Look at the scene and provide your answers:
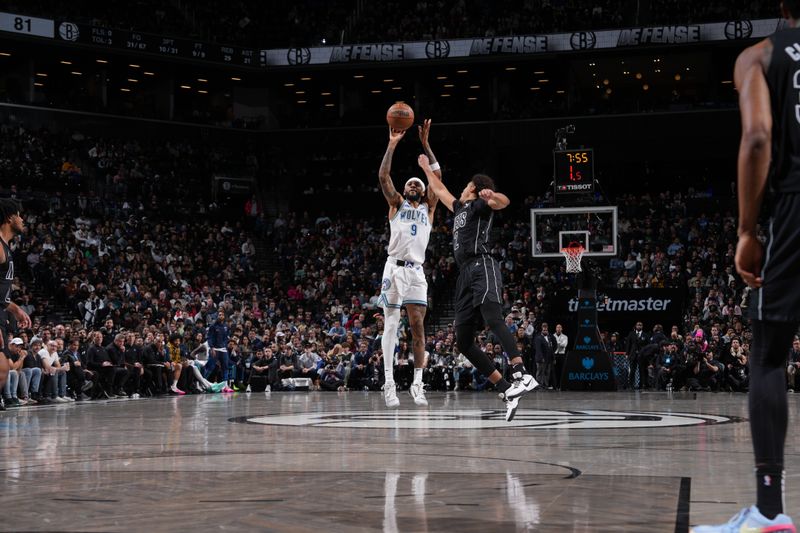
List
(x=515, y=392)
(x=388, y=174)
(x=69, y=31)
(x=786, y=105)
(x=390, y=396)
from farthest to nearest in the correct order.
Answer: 1. (x=69, y=31)
2. (x=390, y=396)
3. (x=388, y=174)
4. (x=515, y=392)
5. (x=786, y=105)

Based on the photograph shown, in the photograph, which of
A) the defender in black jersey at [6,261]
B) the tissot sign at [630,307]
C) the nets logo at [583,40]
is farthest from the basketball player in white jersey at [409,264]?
the nets logo at [583,40]

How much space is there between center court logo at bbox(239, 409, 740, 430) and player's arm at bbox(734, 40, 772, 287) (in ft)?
16.7

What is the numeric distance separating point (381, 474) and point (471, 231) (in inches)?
184

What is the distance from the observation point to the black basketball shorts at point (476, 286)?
951 cm

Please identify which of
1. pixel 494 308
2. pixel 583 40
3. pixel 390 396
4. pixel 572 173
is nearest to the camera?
pixel 494 308

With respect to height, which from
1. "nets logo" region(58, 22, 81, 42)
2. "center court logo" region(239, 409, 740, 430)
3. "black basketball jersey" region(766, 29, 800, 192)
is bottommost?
"center court logo" region(239, 409, 740, 430)

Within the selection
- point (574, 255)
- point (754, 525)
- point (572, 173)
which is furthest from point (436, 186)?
point (572, 173)

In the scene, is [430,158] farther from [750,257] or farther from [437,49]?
[437,49]

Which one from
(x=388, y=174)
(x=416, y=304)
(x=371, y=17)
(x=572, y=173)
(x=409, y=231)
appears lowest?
(x=416, y=304)

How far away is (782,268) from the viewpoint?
3562 mm

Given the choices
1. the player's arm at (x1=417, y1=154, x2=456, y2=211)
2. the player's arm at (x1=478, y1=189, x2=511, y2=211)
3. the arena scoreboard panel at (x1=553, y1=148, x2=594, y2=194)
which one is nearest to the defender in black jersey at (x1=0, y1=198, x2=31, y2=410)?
the player's arm at (x1=417, y1=154, x2=456, y2=211)

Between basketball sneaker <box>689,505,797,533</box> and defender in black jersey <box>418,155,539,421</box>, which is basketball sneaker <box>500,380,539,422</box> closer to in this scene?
defender in black jersey <box>418,155,539,421</box>

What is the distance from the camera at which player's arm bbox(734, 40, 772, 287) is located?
3.46 meters

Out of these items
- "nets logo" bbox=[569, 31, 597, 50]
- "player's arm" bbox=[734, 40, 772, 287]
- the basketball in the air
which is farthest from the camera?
"nets logo" bbox=[569, 31, 597, 50]
